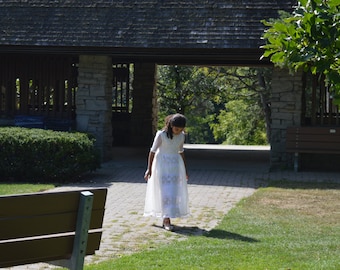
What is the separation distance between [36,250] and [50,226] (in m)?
0.19

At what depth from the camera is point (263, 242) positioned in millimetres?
8281

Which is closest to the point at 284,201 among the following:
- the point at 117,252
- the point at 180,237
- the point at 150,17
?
the point at 180,237

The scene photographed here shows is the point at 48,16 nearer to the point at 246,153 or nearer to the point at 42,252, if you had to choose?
the point at 246,153

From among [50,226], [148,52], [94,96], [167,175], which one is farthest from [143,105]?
[50,226]

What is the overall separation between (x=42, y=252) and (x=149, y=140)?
707 inches

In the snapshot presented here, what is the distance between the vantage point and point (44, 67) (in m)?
18.6

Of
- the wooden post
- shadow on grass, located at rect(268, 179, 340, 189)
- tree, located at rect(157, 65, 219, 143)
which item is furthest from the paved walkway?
tree, located at rect(157, 65, 219, 143)

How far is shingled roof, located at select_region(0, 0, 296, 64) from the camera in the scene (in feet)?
53.9

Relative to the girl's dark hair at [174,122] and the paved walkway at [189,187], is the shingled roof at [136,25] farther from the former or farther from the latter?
the girl's dark hair at [174,122]

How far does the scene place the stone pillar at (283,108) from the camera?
16672mm

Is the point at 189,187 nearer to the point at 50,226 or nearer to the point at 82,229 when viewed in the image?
the point at 82,229

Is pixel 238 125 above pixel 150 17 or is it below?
below

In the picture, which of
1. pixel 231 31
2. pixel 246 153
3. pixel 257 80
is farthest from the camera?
pixel 257 80

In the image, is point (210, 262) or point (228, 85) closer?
point (210, 262)
